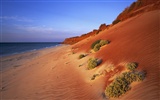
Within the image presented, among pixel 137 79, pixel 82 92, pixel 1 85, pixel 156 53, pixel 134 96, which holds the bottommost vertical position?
pixel 1 85

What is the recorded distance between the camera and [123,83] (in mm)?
5828

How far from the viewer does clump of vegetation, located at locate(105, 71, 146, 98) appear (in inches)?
223

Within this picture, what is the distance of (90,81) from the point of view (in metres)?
7.86

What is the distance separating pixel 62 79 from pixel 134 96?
4.89 metres

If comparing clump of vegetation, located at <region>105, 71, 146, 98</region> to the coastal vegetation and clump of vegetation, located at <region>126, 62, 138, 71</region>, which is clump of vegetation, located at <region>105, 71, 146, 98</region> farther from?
clump of vegetation, located at <region>126, 62, 138, 71</region>

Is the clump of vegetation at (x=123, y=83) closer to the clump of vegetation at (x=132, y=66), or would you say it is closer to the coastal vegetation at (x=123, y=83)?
the coastal vegetation at (x=123, y=83)

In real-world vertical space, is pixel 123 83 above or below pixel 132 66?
below

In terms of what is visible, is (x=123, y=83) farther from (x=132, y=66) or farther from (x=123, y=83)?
(x=132, y=66)

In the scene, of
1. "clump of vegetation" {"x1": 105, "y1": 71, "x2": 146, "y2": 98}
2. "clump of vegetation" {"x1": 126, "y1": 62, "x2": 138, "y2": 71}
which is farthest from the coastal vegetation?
"clump of vegetation" {"x1": 126, "y1": 62, "x2": 138, "y2": 71}

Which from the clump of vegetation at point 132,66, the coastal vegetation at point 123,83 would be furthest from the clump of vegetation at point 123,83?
the clump of vegetation at point 132,66

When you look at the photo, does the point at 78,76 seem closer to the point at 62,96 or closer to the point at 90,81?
the point at 90,81

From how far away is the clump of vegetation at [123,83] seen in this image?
223 inches

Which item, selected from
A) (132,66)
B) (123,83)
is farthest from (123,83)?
(132,66)

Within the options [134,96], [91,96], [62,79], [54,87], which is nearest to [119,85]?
[134,96]
